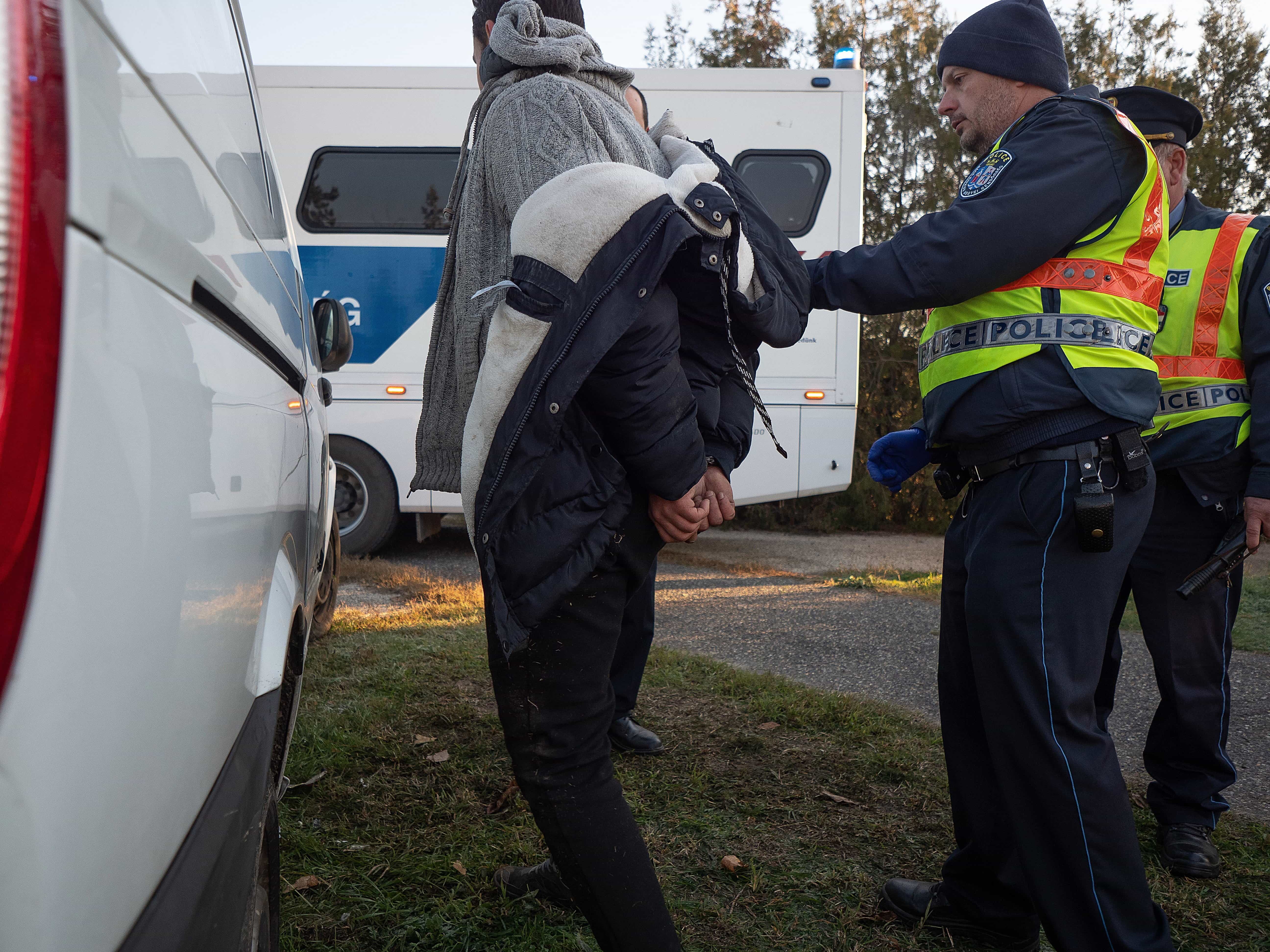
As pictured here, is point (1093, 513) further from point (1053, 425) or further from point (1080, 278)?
point (1080, 278)

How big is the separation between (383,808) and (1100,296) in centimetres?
213

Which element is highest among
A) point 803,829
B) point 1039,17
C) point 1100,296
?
point 1039,17

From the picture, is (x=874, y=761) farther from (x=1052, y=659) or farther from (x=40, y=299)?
(x=40, y=299)

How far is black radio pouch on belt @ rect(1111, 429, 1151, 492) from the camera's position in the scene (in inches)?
67.9

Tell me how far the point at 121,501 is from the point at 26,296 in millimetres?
154

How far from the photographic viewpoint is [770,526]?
9.21 m

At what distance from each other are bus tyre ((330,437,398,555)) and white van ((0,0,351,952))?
5.66m

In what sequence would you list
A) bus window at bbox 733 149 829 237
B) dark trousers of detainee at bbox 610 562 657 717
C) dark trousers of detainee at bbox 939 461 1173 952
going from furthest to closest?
bus window at bbox 733 149 829 237
dark trousers of detainee at bbox 610 562 657 717
dark trousers of detainee at bbox 939 461 1173 952

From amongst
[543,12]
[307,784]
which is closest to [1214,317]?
[543,12]

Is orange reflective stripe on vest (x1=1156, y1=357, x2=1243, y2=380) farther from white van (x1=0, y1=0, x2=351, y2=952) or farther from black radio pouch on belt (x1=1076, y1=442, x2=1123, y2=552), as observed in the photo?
white van (x1=0, y1=0, x2=351, y2=952)

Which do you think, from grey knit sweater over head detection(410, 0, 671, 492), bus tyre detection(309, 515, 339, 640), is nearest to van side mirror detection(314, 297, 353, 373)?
bus tyre detection(309, 515, 339, 640)

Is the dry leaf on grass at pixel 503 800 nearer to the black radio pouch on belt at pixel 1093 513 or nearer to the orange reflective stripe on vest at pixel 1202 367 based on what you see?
the black radio pouch on belt at pixel 1093 513

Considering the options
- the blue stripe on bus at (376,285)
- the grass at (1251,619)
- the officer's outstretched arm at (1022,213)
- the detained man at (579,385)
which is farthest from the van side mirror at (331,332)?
the blue stripe on bus at (376,285)

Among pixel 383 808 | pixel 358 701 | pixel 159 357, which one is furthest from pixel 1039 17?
pixel 358 701
